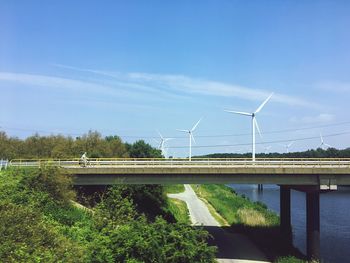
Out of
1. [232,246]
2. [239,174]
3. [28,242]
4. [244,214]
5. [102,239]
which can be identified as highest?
[239,174]

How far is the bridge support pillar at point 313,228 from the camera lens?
44.9 metres

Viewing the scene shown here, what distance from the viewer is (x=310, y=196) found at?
163ft

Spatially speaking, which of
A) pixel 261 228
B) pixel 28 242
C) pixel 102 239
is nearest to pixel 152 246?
pixel 102 239

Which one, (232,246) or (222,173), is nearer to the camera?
(222,173)

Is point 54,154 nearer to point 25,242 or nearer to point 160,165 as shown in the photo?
point 160,165

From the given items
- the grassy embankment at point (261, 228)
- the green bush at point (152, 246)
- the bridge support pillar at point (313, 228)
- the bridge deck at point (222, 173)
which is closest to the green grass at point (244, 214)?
the grassy embankment at point (261, 228)

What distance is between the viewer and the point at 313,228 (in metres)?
46.4

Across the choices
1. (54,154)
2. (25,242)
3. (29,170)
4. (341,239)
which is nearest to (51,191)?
(29,170)

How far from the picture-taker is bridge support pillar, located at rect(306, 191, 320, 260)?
44.9 m

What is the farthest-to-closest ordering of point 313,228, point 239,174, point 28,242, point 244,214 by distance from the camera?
point 244,214 → point 239,174 → point 313,228 → point 28,242

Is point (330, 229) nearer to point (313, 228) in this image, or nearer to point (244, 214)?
point (244, 214)

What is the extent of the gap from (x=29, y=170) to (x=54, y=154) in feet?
145

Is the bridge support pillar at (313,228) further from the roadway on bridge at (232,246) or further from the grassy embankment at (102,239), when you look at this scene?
the grassy embankment at (102,239)

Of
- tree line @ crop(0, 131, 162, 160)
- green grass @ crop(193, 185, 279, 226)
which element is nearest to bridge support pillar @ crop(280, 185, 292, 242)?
green grass @ crop(193, 185, 279, 226)
